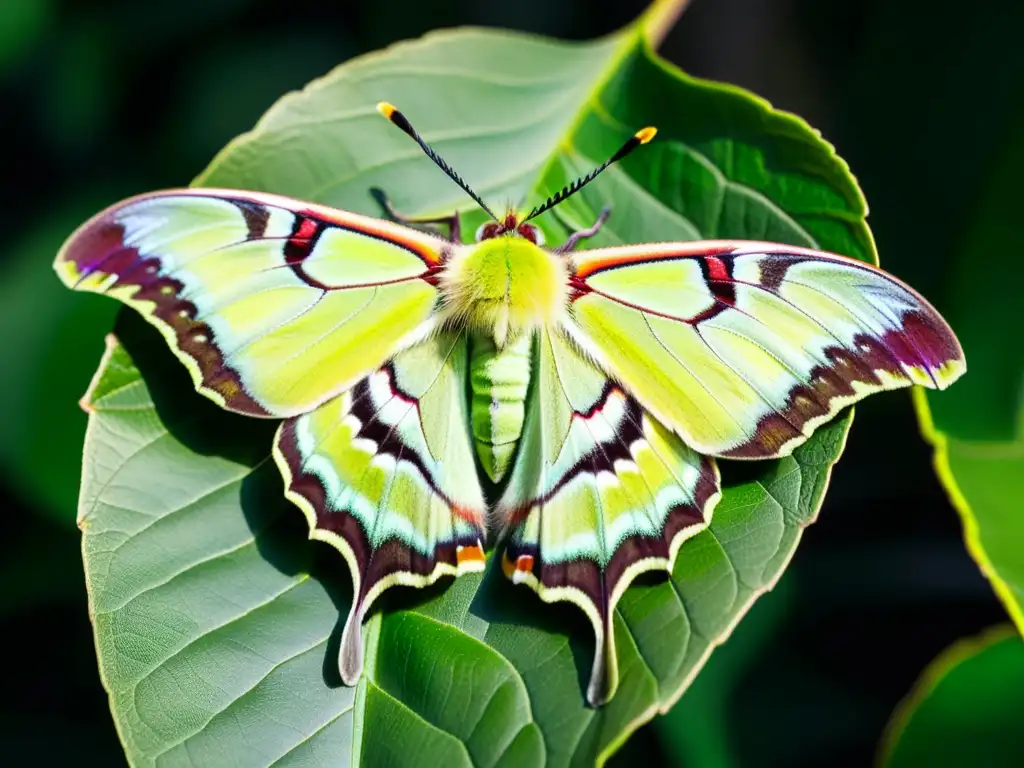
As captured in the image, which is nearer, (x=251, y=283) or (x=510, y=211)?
(x=251, y=283)

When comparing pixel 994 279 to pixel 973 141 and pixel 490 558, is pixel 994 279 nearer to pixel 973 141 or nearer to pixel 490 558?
pixel 973 141

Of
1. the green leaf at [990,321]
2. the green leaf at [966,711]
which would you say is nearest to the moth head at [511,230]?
the green leaf at [990,321]

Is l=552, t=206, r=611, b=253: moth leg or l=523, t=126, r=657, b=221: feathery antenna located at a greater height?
l=523, t=126, r=657, b=221: feathery antenna

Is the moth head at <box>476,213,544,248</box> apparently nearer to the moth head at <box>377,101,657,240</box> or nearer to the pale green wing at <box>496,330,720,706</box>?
the moth head at <box>377,101,657,240</box>

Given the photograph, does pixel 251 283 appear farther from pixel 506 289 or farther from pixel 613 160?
pixel 613 160

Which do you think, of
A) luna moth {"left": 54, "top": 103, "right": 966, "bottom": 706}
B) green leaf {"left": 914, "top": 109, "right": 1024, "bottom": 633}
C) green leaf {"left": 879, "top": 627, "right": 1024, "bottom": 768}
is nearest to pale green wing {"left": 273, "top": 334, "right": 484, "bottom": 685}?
luna moth {"left": 54, "top": 103, "right": 966, "bottom": 706}

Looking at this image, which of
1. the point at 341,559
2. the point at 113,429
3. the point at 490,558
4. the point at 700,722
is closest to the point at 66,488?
the point at 113,429

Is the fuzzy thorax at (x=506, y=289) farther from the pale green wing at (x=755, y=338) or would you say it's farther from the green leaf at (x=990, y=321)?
the green leaf at (x=990, y=321)

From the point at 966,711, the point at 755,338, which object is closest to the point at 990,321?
the point at 966,711

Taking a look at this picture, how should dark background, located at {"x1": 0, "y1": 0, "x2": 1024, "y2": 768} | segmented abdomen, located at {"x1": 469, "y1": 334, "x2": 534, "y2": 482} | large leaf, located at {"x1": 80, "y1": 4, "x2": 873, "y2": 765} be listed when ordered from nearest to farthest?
large leaf, located at {"x1": 80, "y1": 4, "x2": 873, "y2": 765}
segmented abdomen, located at {"x1": 469, "y1": 334, "x2": 534, "y2": 482}
dark background, located at {"x1": 0, "y1": 0, "x2": 1024, "y2": 768}
